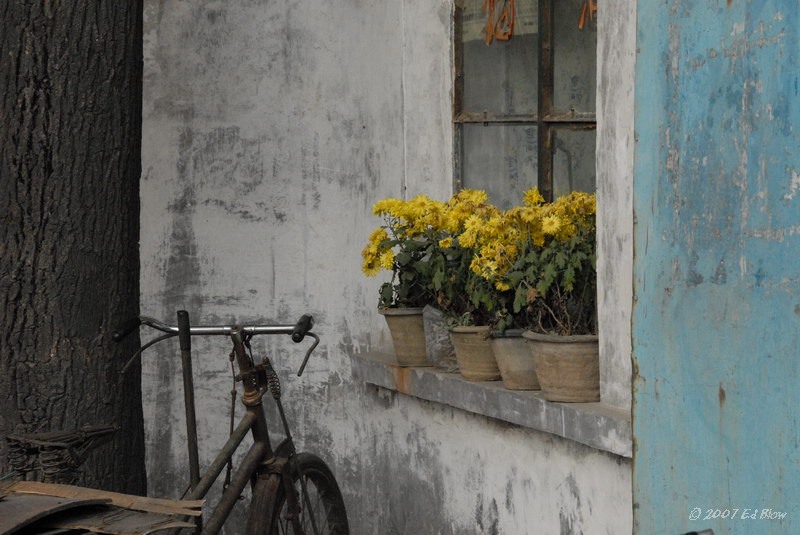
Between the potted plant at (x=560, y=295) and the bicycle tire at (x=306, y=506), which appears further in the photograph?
the bicycle tire at (x=306, y=506)

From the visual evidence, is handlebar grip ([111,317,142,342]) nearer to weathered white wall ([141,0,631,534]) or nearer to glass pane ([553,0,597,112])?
weathered white wall ([141,0,631,534])

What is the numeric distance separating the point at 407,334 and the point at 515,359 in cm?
69

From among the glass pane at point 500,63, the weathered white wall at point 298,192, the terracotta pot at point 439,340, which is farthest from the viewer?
the weathered white wall at point 298,192

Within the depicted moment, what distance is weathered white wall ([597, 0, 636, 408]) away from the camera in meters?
3.67

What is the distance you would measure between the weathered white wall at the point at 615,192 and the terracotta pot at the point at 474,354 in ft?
1.74

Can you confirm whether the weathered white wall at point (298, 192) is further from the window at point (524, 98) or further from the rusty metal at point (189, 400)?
the rusty metal at point (189, 400)

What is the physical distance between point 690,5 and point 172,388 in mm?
3326

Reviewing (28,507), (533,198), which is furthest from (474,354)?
(28,507)

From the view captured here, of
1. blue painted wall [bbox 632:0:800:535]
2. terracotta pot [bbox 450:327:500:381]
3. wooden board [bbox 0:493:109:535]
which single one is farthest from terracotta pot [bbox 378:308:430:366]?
wooden board [bbox 0:493:109:535]

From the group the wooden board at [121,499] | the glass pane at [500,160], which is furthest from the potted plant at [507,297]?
the wooden board at [121,499]

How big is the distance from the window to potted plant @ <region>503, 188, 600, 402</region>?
1.44 ft

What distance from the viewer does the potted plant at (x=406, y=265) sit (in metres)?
4.48

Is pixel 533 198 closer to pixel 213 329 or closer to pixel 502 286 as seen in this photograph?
pixel 502 286

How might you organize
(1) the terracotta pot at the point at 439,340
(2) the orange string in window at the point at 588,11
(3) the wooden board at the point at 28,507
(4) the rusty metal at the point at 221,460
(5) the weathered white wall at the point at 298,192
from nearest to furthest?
(3) the wooden board at the point at 28,507 → (4) the rusty metal at the point at 221,460 → (2) the orange string in window at the point at 588,11 → (1) the terracotta pot at the point at 439,340 → (5) the weathered white wall at the point at 298,192
